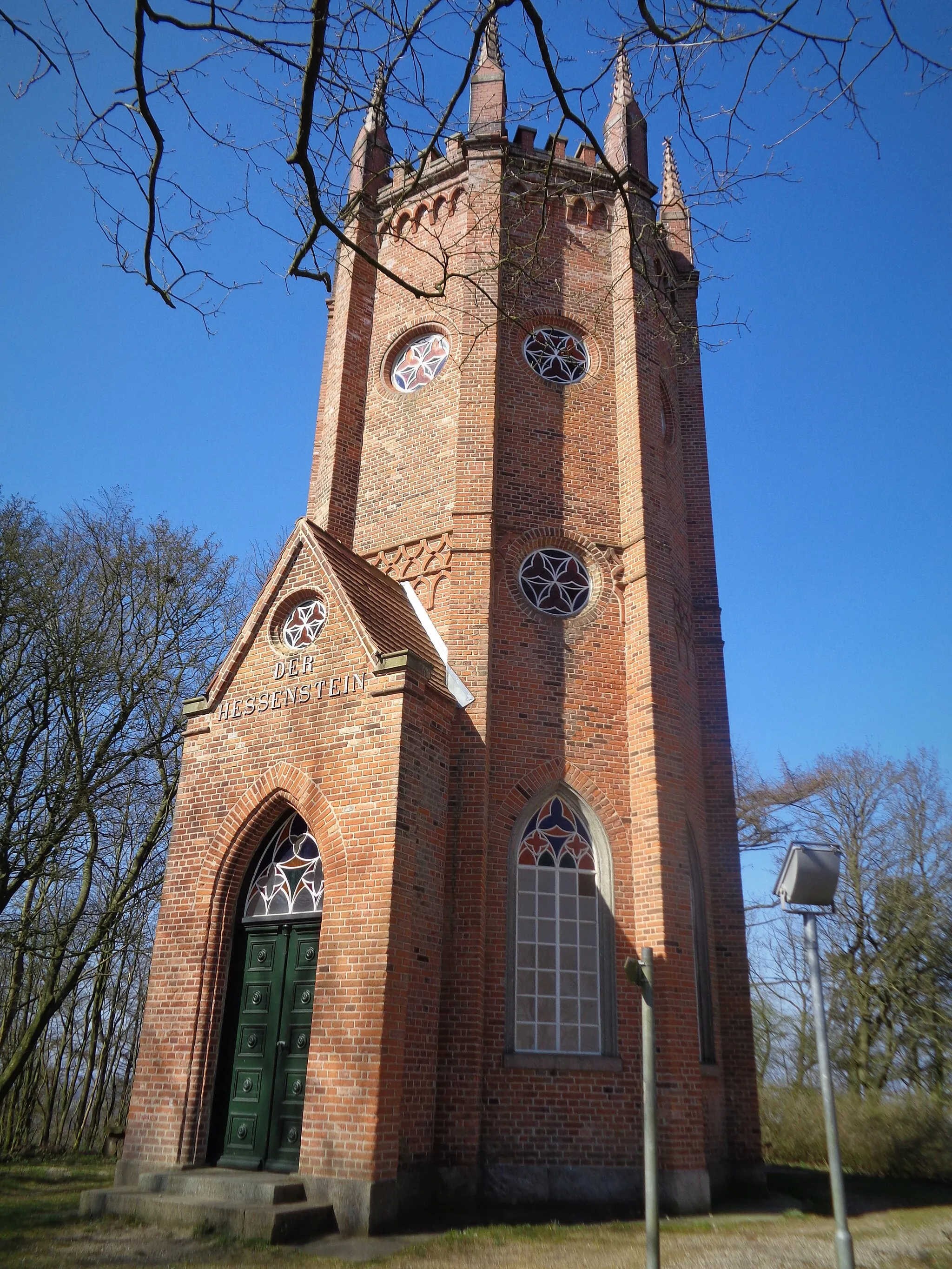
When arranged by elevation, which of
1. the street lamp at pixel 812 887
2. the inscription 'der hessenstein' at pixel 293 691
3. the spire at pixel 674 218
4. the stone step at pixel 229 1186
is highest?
the spire at pixel 674 218

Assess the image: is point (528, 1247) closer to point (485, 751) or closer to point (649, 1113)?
point (649, 1113)

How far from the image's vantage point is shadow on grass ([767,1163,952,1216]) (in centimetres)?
1113

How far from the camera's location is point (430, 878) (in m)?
10.1

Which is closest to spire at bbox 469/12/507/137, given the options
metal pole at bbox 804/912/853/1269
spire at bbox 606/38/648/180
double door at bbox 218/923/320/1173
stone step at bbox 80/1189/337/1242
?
spire at bbox 606/38/648/180

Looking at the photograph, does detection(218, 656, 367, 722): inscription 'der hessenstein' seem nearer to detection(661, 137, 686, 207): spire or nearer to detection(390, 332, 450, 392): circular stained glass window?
detection(390, 332, 450, 392): circular stained glass window

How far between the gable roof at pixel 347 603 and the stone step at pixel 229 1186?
5.16 meters

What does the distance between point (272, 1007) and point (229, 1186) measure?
194 cm

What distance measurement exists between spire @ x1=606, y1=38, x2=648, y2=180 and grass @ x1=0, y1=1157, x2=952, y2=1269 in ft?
48.8

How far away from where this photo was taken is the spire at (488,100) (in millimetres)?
15156

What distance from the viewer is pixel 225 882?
424 inches

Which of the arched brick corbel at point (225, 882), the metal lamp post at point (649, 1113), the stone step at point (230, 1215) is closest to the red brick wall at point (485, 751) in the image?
the arched brick corbel at point (225, 882)

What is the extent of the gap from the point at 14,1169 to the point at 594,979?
35.4 ft

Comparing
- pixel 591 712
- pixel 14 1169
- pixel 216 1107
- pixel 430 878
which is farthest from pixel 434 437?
pixel 14 1169

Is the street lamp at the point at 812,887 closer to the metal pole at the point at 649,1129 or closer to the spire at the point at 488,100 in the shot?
the metal pole at the point at 649,1129
